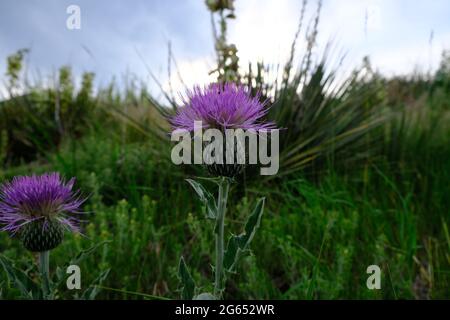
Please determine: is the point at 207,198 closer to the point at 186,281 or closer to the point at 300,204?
the point at 186,281

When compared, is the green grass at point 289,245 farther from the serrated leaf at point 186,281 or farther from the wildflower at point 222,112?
the wildflower at point 222,112

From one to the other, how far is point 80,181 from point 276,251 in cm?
168

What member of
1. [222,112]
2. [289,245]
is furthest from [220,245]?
[289,245]

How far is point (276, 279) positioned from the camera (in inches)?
89.7

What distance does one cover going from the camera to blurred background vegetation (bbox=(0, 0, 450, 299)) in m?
2.04

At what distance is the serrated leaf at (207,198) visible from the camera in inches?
45.1

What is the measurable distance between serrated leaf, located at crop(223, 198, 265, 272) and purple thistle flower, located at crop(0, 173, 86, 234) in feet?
1.58

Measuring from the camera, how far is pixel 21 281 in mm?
1333

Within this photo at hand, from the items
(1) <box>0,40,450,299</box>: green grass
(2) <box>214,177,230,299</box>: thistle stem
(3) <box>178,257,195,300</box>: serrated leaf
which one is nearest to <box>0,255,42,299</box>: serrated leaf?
(1) <box>0,40,450,299</box>: green grass

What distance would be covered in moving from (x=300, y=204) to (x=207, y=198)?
149 centimetres

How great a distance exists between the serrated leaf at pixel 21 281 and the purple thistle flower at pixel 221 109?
613 millimetres
